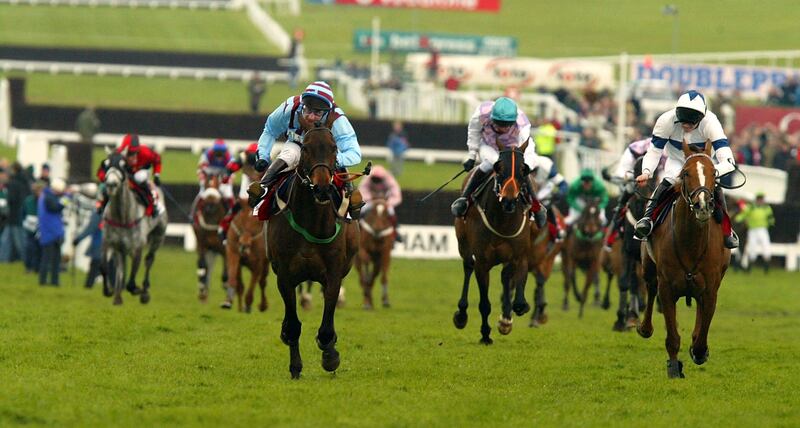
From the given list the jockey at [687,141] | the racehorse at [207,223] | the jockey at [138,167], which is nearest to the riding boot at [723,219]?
the jockey at [687,141]

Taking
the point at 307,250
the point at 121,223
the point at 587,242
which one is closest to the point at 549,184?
the point at 587,242

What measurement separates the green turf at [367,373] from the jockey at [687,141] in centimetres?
124

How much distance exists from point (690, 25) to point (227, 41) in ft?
58.8

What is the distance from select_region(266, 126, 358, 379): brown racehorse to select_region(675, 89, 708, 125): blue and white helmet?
2768mm

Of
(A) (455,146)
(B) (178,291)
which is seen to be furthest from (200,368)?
(A) (455,146)

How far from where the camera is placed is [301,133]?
39.2ft

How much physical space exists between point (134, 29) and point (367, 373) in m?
56.6

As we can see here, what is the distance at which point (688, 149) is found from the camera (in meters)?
11.7

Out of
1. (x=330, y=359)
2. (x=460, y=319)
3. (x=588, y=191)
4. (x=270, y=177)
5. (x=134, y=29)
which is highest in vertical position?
(x=134, y=29)

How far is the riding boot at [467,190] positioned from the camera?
1451 cm

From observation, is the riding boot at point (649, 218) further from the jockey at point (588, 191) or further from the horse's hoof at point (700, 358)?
the jockey at point (588, 191)

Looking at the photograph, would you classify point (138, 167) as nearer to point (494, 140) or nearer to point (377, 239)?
point (377, 239)

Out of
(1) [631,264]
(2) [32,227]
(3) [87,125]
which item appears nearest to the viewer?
(1) [631,264]

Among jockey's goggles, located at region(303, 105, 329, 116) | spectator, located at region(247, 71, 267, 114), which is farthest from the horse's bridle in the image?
spectator, located at region(247, 71, 267, 114)
